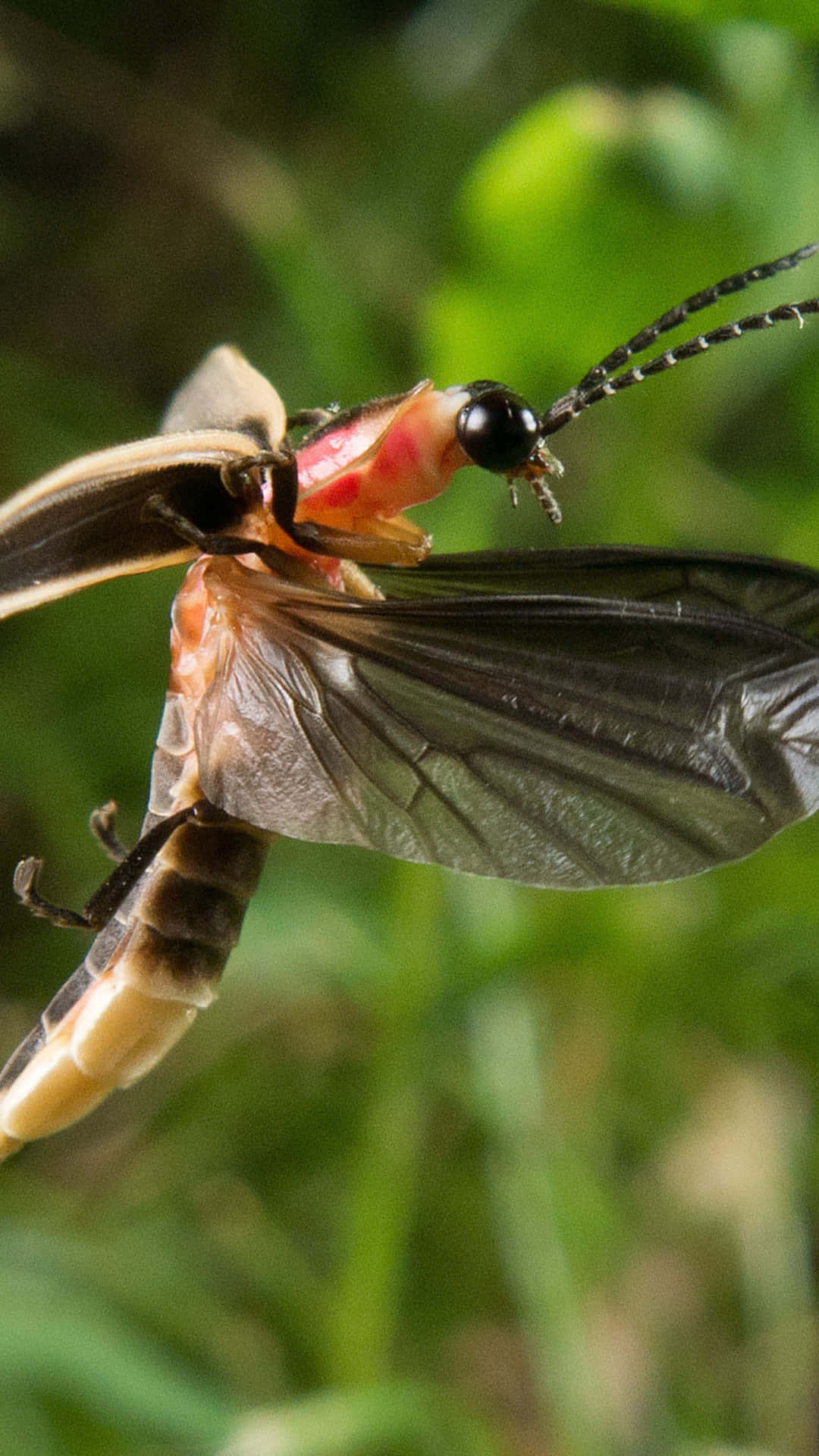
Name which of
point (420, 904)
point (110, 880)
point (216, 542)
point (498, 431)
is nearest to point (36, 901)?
point (110, 880)

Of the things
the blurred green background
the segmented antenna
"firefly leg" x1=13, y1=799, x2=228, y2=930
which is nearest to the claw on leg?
"firefly leg" x1=13, y1=799, x2=228, y2=930

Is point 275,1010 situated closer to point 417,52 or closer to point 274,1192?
point 274,1192

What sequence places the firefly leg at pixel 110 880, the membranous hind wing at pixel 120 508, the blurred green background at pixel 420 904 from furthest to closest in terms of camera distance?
the blurred green background at pixel 420 904 → the firefly leg at pixel 110 880 → the membranous hind wing at pixel 120 508

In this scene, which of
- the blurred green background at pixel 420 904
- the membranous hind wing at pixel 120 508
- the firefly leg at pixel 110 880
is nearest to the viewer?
the membranous hind wing at pixel 120 508

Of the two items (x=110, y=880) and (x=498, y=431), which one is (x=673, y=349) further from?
(x=110, y=880)

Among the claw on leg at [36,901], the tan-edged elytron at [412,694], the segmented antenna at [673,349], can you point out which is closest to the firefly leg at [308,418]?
Answer: the tan-edged elytron at [412,694]

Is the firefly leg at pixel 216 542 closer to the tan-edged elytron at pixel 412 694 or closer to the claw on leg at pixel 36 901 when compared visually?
the tan-edged elytron at pixel 412 694
